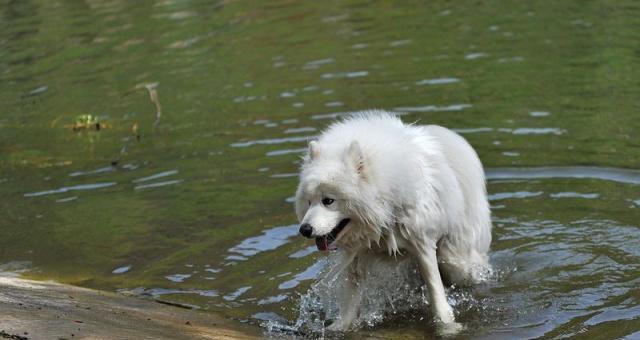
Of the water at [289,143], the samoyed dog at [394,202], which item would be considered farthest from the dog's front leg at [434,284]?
the water at [289,143]

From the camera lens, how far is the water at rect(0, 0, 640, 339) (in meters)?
9.02

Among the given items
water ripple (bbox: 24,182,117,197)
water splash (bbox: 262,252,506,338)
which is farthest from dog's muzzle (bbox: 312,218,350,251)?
water ripple (bbox: 24,182,117,197)

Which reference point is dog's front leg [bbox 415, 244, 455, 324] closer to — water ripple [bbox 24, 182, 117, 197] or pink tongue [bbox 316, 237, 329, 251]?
pink tongue [bbox 316, 237, 329, 251]

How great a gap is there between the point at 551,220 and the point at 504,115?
3.82m

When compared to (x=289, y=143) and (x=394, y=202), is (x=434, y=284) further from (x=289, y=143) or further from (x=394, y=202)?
(x=289, y=143)

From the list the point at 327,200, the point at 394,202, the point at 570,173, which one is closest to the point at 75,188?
the point at 570,173

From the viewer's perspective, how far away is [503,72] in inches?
635

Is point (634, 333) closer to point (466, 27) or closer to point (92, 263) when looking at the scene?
point (92, 263)

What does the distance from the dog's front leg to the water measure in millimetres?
194

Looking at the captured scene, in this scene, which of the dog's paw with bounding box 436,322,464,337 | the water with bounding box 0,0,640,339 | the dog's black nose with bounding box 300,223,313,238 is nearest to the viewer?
the dog's black nose with bounding box 300,223,313,238

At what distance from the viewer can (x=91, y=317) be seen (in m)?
7.30

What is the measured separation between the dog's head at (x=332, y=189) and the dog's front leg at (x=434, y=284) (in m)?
0.78

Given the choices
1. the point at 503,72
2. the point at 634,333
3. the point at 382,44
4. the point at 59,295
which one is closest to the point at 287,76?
the point at 382,44

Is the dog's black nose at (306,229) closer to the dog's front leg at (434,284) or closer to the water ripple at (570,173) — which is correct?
the dog's front leg at (434,284)
